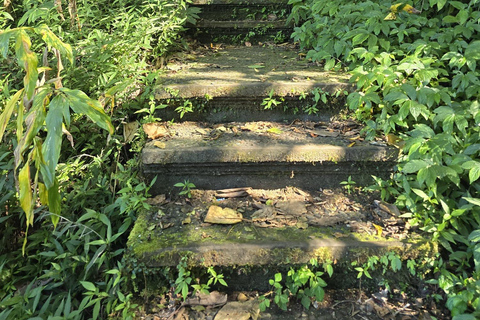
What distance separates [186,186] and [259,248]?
0.62m

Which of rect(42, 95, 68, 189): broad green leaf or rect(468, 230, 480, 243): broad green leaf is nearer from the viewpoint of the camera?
rect(42, 95, 68, 189): broad green leaf

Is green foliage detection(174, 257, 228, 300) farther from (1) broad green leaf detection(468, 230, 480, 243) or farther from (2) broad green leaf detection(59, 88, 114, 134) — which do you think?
(1) broad green leaf detection(468, 230, 480, 243)

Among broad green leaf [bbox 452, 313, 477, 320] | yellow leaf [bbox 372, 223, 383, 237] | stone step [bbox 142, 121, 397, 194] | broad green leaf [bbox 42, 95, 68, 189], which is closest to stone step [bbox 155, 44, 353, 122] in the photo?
stone step [bbox 142, 121, 397, 194]

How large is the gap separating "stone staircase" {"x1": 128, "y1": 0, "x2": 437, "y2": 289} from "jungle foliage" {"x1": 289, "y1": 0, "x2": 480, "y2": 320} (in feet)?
0.41

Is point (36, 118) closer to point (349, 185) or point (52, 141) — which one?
point (52, 141)

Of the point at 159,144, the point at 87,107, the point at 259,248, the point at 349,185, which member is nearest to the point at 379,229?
the point at 349,185

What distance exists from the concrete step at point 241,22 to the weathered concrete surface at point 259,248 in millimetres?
2542

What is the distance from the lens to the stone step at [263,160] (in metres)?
1.93

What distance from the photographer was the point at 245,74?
262 centimetres

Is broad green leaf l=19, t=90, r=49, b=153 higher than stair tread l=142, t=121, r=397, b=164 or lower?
higher

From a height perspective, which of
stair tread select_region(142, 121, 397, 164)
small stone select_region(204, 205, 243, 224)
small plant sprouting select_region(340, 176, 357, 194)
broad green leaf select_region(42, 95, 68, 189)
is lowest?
small stone select_region(204, 205, 243, 224)

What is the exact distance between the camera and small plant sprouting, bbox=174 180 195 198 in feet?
6.27

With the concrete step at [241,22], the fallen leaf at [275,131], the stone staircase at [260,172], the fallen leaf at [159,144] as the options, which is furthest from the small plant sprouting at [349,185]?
the concrete step at [241,22]

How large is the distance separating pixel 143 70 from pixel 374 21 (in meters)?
1.68
